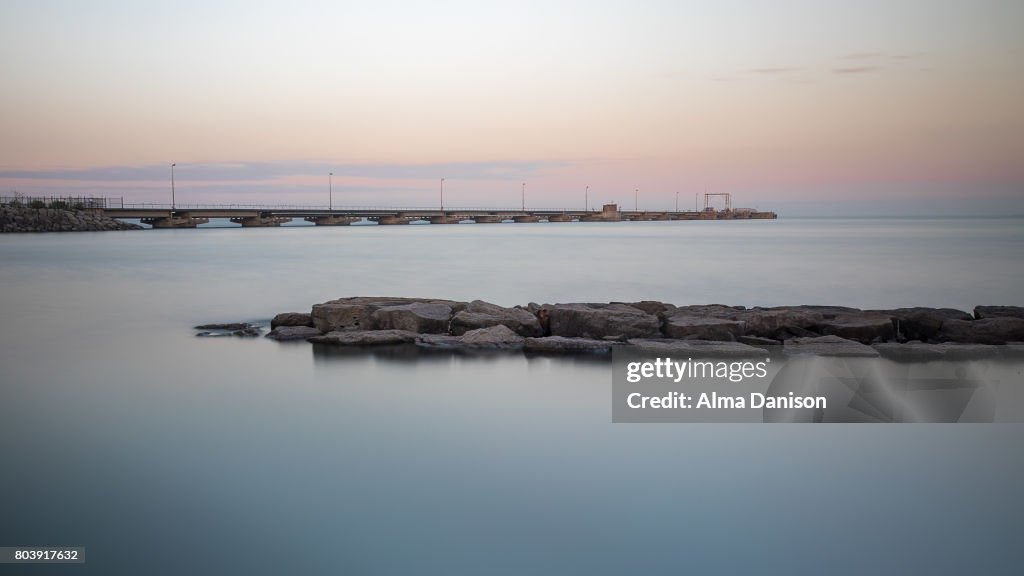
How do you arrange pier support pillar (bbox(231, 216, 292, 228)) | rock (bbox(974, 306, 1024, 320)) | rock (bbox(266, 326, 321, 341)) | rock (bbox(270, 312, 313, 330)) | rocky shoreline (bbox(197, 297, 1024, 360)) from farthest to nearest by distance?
1. pier support pillar (bbox(231, 216, 292, 228))
2. rock (bbox(270, 312, 313, 330))
3. rock (bbox(974, 306, 1024, 320))
4. rock (bbox(266, 326, 321, 341))
5. rocky shoreline (bbox(197, 297, 1024, 360))

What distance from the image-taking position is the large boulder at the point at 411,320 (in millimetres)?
11195

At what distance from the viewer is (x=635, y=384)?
8.88m

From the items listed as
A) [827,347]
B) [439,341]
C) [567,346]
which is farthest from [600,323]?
[827,347]

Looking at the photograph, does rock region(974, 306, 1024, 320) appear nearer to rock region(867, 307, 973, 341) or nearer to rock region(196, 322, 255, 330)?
rock region(867, 307, 973, 341)

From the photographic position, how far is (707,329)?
10695 mm

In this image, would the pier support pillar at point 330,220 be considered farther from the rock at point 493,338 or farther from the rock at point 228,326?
the rock at point 493,338

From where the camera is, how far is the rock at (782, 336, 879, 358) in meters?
9.88

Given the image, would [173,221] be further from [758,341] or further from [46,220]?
[758,341]

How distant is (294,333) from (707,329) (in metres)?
5.57

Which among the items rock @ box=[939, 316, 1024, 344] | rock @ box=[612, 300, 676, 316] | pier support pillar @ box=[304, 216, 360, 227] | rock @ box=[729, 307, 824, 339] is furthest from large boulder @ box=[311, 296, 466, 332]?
pier support pillar @ box=[304, 216, 360, 227]

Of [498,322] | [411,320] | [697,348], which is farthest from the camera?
[498,322]

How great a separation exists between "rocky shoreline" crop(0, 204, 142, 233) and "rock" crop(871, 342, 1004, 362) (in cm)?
6900

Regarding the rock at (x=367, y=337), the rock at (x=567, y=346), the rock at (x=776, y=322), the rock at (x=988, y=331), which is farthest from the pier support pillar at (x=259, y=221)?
the rock at (x=988, y=331)

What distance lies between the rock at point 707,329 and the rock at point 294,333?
4889 mm
